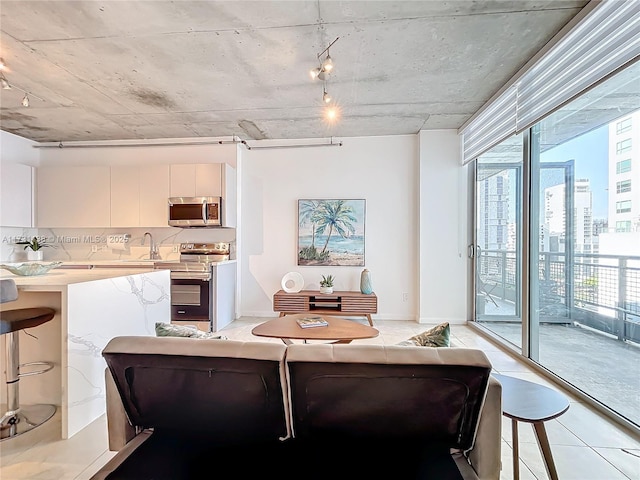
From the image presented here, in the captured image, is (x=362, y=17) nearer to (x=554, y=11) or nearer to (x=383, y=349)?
(x=554, y=11)

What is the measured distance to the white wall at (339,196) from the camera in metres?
4.55

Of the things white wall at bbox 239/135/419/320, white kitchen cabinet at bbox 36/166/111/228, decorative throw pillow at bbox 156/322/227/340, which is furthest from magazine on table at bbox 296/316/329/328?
white kitchen cabinet at bbox 36/166/111/228

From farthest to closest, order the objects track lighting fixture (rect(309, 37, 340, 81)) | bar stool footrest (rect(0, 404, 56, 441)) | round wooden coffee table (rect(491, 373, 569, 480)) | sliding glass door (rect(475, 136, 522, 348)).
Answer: sliding glass door (rect(475, 136, 522, 348)), track lighting fixture (rect(309, 37, 340, 81)), bar stool footrest (rect(0, 404, 56, 441)), round wooden coffee table (rect(491, 373, 569, 480))

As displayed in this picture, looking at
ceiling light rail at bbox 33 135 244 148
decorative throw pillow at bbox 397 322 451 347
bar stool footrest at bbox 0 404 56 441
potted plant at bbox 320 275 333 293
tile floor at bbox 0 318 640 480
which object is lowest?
tile floor at bbox 0 318 640 480

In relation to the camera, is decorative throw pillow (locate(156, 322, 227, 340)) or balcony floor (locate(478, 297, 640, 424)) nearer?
decorative throw pillow (locate(156, 322, 227, 340))

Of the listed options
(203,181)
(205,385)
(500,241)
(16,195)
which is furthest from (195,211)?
(500,241)

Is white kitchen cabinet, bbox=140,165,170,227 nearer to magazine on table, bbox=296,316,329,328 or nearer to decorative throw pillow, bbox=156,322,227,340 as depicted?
magazine on table, bbox=296,316,329,328

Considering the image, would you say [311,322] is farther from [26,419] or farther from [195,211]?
[195,211]

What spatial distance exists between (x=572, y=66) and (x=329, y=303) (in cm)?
347

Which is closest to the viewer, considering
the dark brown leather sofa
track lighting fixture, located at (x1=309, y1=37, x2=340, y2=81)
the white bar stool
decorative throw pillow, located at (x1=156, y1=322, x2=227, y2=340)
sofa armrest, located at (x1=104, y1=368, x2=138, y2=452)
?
the dark brown leather sofa

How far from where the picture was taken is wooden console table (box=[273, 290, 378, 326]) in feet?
13.7

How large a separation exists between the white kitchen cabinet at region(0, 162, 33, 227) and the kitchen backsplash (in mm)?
383

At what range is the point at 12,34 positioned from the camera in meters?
2.32

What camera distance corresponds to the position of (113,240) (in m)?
4.63
